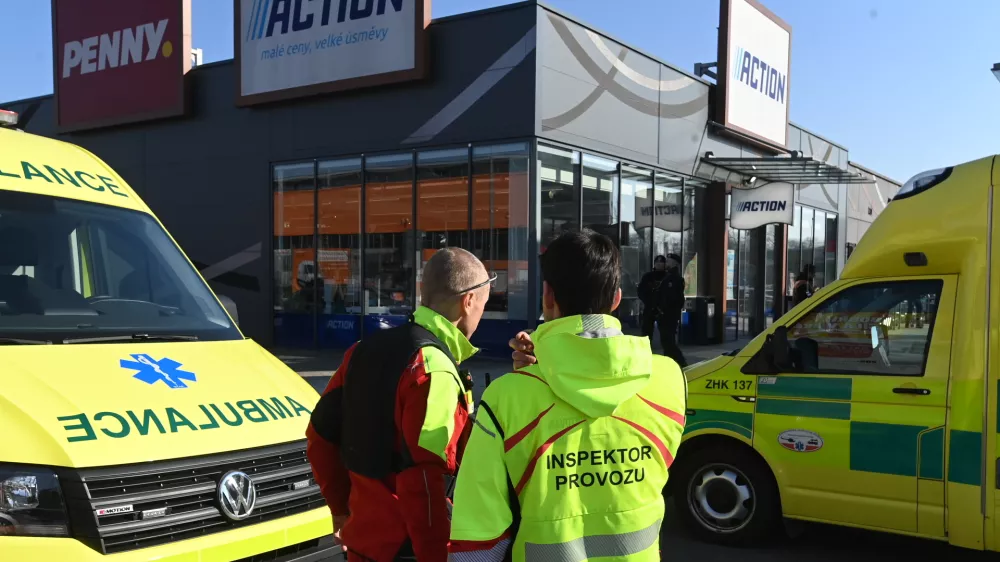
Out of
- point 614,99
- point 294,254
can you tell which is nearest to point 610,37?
point 614,99

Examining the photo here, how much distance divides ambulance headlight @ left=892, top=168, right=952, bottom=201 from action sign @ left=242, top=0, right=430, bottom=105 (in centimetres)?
904

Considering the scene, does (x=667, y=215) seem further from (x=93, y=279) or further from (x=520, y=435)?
(x=520, y=435)

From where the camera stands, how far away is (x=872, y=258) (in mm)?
4645

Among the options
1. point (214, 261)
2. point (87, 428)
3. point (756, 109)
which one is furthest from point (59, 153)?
point (756, 109)

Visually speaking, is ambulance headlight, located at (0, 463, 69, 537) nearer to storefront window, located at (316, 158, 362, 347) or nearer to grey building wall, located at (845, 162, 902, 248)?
storefront window, located at (316, 158, 362, 347)

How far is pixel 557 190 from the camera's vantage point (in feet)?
41.5

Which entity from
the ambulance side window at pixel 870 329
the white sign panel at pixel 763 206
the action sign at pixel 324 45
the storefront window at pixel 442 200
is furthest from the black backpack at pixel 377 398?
the white sign panel at pixel 763 206

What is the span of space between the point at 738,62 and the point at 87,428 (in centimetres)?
1570

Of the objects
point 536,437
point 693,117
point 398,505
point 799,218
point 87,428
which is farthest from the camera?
point 799,218

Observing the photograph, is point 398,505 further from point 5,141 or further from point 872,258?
point 872,258

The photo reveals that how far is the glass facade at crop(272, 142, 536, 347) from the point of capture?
1257 cm

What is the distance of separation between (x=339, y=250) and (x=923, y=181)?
11430mm

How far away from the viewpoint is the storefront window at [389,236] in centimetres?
1359

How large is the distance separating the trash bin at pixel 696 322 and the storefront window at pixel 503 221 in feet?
16.2
